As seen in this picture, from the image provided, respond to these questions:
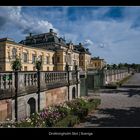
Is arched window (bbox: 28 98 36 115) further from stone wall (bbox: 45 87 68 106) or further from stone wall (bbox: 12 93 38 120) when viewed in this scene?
stone wall (bbox: 45 87 68 106)

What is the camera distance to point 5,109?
5906 mm

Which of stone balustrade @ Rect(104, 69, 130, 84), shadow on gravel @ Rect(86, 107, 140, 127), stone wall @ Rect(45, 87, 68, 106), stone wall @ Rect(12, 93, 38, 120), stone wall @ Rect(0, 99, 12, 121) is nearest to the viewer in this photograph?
stone wall @ Rect(0, 99, 12, 121)

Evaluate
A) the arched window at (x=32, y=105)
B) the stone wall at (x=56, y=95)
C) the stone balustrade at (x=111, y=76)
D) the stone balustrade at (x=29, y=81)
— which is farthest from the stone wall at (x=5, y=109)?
the stone balustrade at (x=111, y=76)

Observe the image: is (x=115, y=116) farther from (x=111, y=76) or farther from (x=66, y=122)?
(x=111, y=76)

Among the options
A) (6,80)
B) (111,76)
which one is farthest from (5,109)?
(111,76)

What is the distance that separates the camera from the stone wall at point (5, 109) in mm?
5704

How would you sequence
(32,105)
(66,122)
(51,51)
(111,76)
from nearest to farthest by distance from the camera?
(66,122), (32,105), (51,51), (111,76)

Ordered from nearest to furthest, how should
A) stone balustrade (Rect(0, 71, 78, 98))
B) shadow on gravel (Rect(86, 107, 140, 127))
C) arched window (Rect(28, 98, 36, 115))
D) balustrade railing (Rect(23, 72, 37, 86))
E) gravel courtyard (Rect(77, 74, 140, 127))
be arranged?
stone balustrade (Rect(0, 71, 78, 98)), shadow on gravel (Rect(86, 107, 140, 127)), gravel courtyard (Rect(77, 74, 140, 127)), balustrade railing (Rect(23, 72, 37, 86)), arched window (Rect(28, 98, 36, 115))

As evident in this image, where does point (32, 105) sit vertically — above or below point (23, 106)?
below

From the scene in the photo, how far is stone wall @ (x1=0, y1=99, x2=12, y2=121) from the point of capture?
5.70 m

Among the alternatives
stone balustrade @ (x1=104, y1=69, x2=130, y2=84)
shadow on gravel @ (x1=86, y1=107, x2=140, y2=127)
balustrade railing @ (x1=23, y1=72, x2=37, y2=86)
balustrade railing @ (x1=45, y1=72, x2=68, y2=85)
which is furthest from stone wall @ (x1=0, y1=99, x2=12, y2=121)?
stone balustrade @ (x1=104, y1=69, x2=130, y2=84)
